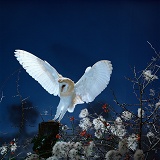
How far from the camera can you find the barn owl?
78.6 inches

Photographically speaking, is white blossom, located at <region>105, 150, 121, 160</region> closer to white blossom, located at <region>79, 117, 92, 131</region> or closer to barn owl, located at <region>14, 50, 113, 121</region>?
barn owl, located at <region>14, 50, 113, 121</region>

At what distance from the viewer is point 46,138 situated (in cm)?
148

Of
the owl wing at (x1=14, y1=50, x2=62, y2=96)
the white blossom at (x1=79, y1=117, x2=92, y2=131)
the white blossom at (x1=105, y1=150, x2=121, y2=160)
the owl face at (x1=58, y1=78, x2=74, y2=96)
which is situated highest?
the owl wing at (x1=14, y1=50, x2=62, y2=96)

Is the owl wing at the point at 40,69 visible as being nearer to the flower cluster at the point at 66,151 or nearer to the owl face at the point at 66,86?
the owl face at the point at 66,86

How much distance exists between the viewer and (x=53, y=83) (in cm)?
225

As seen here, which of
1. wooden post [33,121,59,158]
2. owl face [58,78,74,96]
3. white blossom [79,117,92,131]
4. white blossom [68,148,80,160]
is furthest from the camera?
white blossom [79,117,92,131]

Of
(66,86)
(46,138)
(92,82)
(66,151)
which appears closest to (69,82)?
(66,86)

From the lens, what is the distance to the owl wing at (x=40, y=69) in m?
2.20

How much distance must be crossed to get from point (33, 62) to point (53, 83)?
0.24m

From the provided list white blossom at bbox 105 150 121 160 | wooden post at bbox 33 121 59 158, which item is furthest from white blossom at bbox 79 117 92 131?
white blossom at bbox 105 150 121 160

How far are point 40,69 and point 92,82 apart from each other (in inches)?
18.6

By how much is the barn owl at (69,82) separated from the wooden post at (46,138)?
36cm

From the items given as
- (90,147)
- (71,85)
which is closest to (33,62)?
(71,85)

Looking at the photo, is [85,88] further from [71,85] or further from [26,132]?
[26,132]
